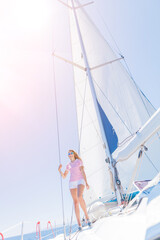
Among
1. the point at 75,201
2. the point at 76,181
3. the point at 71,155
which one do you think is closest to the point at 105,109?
the point at 71,155

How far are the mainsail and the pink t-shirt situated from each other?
1706mm

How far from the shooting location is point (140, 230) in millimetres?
1177

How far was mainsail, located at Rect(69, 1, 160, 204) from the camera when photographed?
19.6 feet

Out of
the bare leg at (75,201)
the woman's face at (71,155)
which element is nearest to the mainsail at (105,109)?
the woman's face at (71,155)

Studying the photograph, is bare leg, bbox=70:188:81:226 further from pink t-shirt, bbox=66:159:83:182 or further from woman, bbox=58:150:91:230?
pink t-shirt, bbox=66:159:83:182

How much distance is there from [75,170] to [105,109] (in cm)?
302

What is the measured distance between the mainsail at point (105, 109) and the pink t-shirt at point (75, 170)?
171 cm

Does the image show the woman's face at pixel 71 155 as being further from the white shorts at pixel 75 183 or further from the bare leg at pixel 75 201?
the bare leg at pixel 75 201

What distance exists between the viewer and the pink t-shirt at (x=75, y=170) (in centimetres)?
354

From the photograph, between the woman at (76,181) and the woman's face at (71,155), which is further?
the woman's face at (71,155)

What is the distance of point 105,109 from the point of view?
242 inches

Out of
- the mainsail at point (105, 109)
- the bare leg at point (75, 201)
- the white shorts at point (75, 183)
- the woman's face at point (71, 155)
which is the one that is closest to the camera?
the bare leg at point (75, 201)

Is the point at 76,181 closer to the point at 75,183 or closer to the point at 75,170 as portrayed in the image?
the point at 75,183

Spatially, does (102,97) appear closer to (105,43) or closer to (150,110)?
(150,110)
